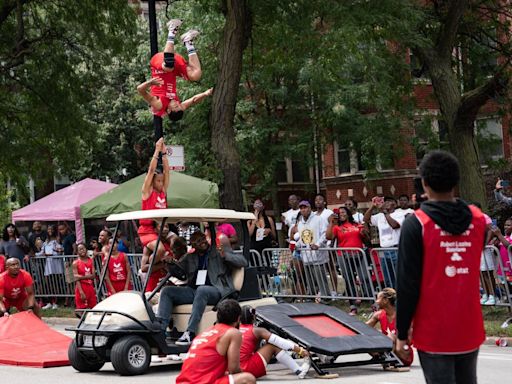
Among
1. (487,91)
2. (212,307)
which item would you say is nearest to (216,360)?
(212,307)

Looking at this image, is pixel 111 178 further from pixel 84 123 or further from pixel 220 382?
pixel 220 382

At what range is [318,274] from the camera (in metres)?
19.4

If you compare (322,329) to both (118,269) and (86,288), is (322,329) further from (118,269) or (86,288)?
(86,288)

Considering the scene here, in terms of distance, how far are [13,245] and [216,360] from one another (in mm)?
16266

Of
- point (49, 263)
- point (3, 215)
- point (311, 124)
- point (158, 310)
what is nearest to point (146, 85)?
point (158, 310)

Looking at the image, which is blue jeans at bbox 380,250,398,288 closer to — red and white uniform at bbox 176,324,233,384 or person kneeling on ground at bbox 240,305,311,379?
person kneeling on ground at bbox 240,305,311,379

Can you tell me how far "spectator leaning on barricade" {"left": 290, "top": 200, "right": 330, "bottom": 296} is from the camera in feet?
63.2

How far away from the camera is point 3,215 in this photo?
142 ft

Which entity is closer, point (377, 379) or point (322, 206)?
point (377, 379)

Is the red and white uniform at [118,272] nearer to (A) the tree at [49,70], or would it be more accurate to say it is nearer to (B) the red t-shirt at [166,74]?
(B) the red t-shirt at [166,74]

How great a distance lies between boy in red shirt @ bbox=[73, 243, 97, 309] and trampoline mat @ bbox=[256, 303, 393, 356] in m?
8.88

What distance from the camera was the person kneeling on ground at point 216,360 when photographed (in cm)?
947

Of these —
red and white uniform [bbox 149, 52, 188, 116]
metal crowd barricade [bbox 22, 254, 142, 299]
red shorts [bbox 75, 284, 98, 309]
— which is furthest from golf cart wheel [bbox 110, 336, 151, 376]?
metal crowd barricade [bbox 22, 254, 142, 299]

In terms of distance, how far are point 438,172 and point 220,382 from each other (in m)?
4.05
